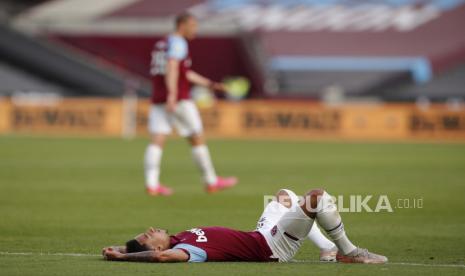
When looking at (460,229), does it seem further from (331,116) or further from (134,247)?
(331,116)

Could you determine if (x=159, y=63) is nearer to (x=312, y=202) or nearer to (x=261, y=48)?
(x=312, y=202)

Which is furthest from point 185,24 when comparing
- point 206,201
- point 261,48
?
point 261,48

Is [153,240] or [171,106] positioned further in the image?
[171,106]

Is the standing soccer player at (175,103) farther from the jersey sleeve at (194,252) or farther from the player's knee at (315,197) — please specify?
the player's knee at (315,197)

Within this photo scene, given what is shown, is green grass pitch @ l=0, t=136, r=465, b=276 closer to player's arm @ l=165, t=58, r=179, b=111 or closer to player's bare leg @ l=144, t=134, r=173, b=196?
player's bare leg @ l=144, t=134, r=173, b=196

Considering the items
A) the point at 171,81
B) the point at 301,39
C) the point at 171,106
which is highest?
the point at 301,39

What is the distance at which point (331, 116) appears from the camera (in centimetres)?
3547

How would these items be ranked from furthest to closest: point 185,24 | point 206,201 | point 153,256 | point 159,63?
point 159,63, point 185,24, point 206,201, point 153,256

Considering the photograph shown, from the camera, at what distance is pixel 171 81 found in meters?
15.3

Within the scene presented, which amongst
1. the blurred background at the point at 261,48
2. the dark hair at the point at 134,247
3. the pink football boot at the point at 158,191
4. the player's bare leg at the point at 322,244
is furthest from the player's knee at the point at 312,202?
the blurred background at the point at 261,48

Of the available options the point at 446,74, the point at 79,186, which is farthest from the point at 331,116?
the point at 79,186

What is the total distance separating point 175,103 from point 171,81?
388 mm

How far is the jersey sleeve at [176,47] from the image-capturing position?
15.5m

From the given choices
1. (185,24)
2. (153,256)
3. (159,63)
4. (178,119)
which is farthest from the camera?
(178,119)
